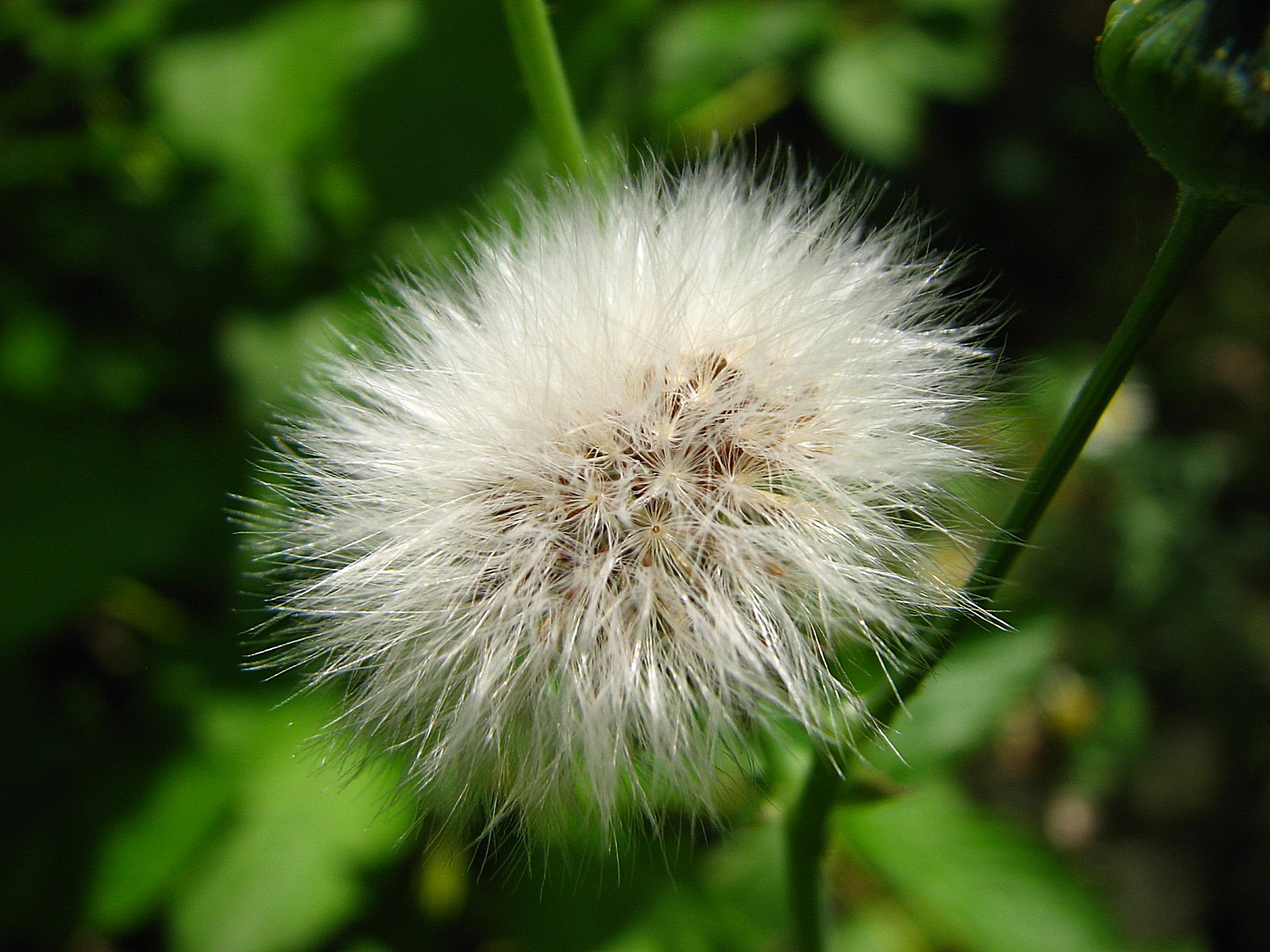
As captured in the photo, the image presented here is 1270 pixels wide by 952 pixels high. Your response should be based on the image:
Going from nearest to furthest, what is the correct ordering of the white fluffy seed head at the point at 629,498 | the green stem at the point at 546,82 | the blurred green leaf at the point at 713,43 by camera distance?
the white fluffy seed head at the point at 629,498 < the green stem at the point at 546,82 < the blurred green leaf at the point at 713,43

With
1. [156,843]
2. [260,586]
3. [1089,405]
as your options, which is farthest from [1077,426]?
[156,843]

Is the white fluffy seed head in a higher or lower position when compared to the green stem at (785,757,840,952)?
higher

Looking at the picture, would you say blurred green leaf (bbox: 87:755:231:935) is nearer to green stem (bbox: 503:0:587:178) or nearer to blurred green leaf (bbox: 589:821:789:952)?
blurred green leaf (bbox: 589:821:789:952)

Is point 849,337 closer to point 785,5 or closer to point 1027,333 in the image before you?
point 785,5

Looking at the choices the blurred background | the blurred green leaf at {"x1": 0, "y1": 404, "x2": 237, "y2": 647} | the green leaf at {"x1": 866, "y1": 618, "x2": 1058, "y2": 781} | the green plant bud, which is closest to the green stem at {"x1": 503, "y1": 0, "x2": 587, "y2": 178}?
the blurred background

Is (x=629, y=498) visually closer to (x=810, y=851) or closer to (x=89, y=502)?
(x=810, y=851)

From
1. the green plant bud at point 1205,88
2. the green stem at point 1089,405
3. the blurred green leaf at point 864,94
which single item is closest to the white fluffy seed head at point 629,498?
the green stem at point 1089,405

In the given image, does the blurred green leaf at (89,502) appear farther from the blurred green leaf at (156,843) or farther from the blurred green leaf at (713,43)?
the blurred green leaf at (713,43)
